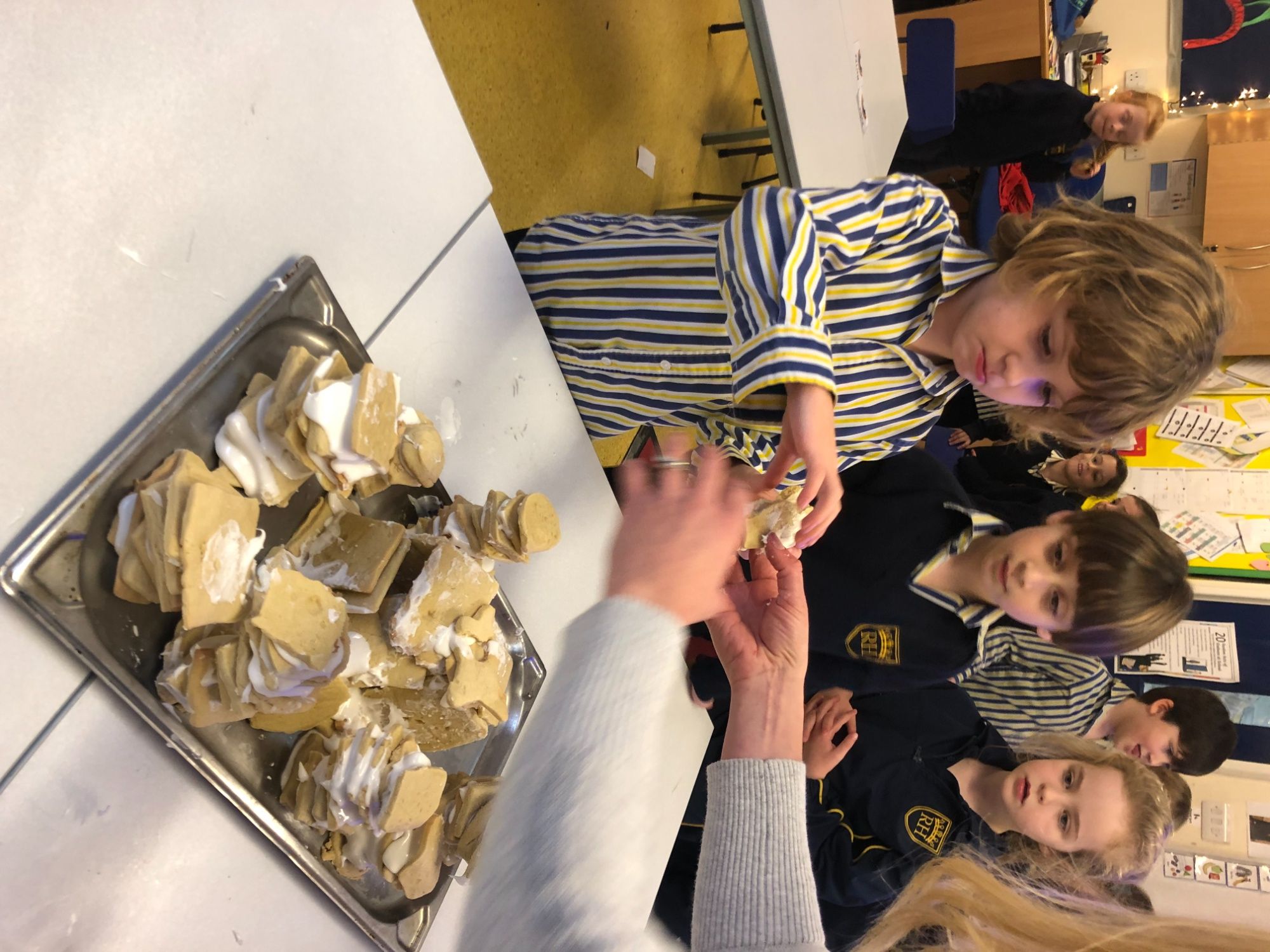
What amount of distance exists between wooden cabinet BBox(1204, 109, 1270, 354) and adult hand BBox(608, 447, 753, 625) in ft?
12.7

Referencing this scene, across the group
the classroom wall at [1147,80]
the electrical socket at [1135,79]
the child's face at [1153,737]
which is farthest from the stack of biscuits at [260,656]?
the electrical socket at [1135,79]

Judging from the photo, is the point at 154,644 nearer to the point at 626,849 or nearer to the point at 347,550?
the point at 347,550

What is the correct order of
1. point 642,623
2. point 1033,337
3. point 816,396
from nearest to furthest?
point 642,623 → point 816,396 → point 1033,337

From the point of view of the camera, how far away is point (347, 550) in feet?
2.41

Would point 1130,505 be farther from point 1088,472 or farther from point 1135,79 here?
point 1135,79

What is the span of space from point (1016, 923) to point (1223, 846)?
8.40 ft

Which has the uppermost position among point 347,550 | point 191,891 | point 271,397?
point 271,397

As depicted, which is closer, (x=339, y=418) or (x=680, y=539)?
(x=339, y=418)

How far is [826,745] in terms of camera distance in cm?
162

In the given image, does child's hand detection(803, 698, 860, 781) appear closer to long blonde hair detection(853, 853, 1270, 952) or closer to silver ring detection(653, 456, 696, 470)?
long blonde hair detection(853, 853, 1270, 952)

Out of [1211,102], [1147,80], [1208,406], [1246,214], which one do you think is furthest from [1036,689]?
[1147,80]

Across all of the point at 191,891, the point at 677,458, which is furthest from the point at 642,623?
the point at 191,891

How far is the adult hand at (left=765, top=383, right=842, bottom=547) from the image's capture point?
95cm

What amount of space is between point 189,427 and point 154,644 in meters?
0.18
